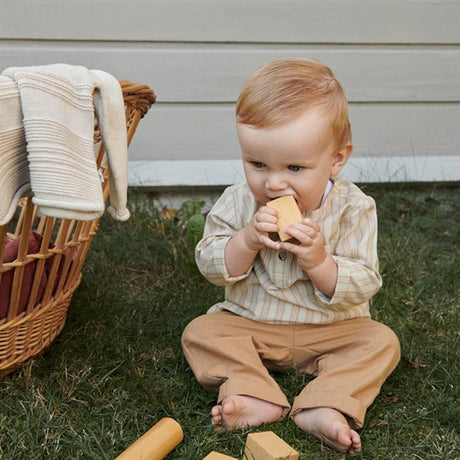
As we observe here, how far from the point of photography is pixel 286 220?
157 cm

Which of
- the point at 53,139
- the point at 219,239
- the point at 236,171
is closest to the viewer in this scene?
the point at 53,139

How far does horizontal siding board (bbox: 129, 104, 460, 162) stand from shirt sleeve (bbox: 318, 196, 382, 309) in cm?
146

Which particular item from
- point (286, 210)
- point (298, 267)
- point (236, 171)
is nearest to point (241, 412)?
point (298, 267)

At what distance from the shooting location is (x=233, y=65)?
→ 305 centimetres

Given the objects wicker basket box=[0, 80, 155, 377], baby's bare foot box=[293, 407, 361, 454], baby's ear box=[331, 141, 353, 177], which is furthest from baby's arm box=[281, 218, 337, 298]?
wicker basket box=[0, 80, 155, 377]

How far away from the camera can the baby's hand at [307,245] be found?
158 cm

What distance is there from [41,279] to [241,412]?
622 millimetres

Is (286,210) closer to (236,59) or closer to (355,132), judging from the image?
(236,59)

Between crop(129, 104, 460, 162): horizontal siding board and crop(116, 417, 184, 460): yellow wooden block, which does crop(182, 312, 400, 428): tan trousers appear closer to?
crop(116, 417, 184, 460): yellow wooden block

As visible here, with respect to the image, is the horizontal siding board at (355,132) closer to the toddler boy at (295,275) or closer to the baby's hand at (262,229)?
the toddler boy at (295,275)

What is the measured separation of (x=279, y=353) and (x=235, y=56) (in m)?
1.66

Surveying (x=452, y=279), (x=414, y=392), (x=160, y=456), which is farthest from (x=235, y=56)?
(x=160, y=456)

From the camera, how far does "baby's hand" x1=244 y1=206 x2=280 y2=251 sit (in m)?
1.57

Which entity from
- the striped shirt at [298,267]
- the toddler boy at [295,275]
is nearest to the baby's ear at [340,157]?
the toddler boy at [295,275]
